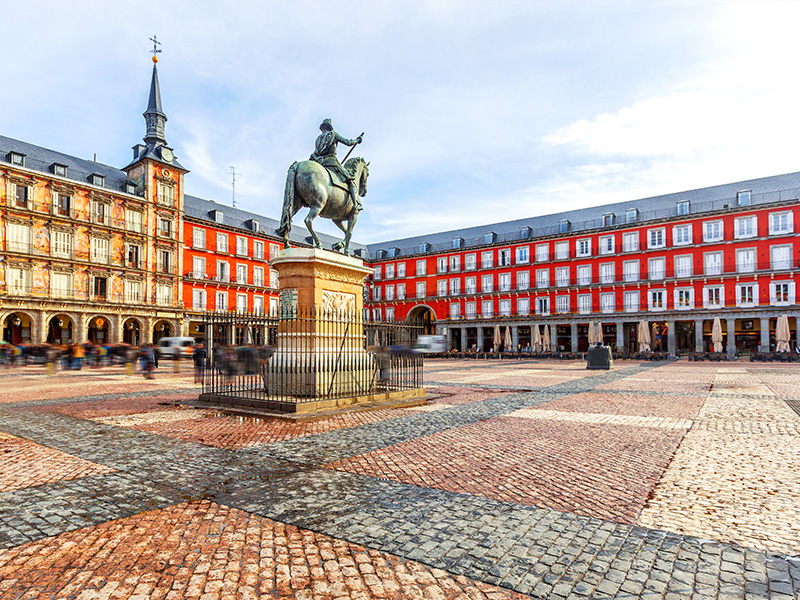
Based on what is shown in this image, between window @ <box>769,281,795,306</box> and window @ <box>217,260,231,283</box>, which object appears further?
window @ <box>217,260,231,283</box>

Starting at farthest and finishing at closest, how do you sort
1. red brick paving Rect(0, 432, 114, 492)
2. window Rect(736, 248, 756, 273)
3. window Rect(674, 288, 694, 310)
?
window Rect(674, 288, 694, 310)
window Rect(736, 248, 756, 273)
red brick paving Rect(0, 432, 114, 492)

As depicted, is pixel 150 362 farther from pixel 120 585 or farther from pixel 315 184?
pixel 120 585

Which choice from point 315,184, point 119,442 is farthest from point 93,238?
point 119,442

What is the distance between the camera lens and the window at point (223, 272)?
43969 millimetres

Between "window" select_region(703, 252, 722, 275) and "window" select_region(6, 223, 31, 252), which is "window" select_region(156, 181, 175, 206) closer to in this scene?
"window" select_region(6, 223, 31, 252)

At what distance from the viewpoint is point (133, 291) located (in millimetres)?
37188

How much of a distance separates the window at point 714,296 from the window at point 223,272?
1639 inches

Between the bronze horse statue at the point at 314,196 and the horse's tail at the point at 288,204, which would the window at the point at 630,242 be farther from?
the horse's tail at the point at 288,204

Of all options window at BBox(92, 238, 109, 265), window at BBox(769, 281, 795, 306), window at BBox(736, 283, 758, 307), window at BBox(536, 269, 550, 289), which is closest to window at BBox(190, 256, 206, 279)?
window at BBox(92, 238, 109, 265)

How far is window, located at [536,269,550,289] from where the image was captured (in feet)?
155

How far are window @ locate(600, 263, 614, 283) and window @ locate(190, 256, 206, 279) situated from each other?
119 ft

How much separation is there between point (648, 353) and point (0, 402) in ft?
121

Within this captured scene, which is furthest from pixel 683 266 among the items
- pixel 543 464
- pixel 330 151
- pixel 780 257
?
pixel 543 464

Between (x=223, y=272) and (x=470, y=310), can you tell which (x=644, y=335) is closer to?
(x=470, y=310)
